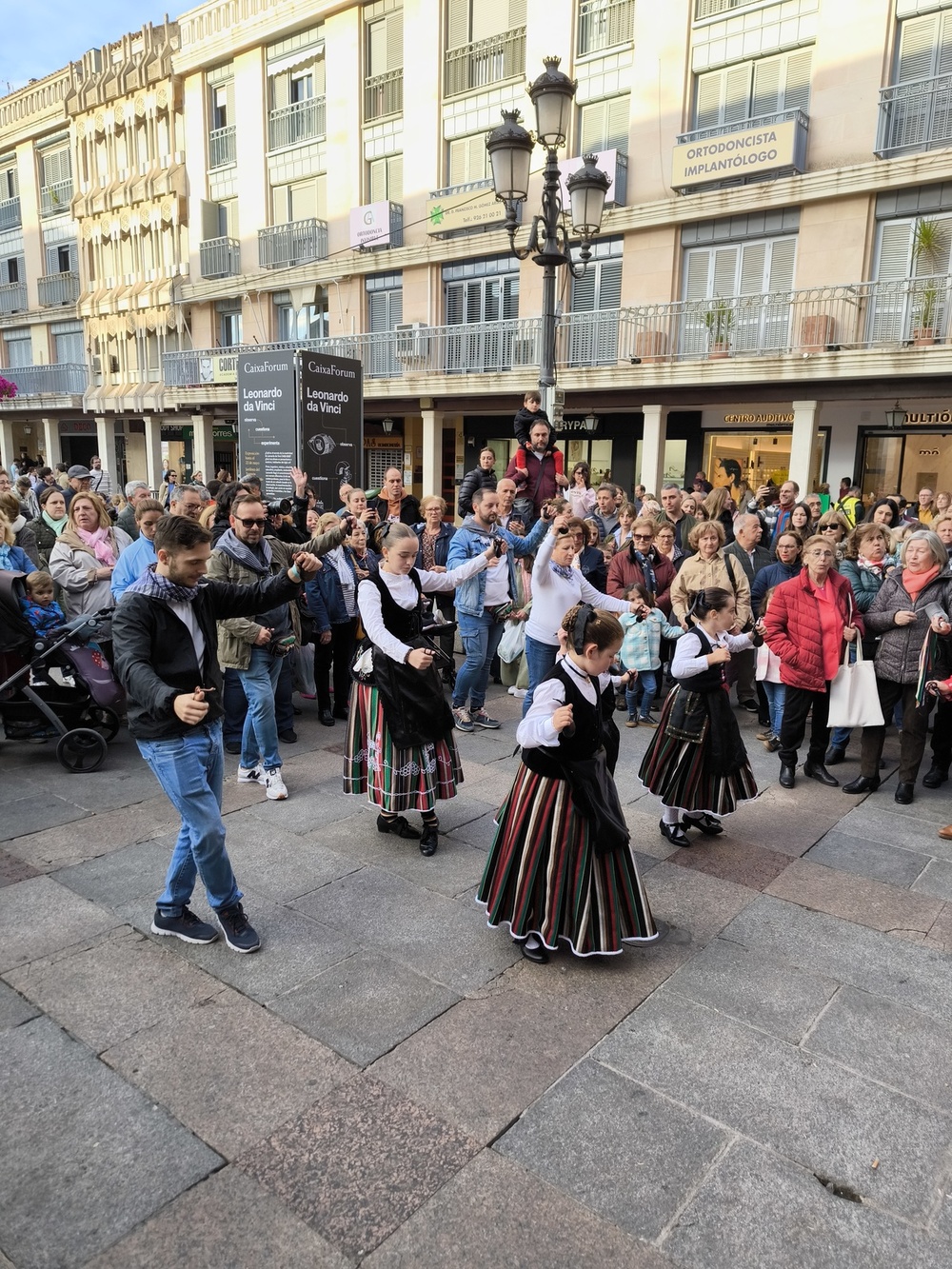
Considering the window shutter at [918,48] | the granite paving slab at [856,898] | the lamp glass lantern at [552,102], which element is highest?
the window shutter at [918,48]

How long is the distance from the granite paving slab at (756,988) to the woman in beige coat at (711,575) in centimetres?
359

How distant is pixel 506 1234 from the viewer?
8.13 ft

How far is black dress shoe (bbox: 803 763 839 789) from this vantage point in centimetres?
640

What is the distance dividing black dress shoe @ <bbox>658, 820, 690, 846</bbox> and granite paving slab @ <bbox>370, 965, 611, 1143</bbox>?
75.3 inches

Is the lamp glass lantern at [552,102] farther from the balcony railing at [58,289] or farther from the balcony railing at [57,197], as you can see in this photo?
the balcony railing at [57,197]

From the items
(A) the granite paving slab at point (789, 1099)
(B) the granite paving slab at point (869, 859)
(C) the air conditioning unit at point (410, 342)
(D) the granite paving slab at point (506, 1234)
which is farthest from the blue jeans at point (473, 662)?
(C) the air conditioning unit at point (410, 342)

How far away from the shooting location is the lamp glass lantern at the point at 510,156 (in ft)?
30.2

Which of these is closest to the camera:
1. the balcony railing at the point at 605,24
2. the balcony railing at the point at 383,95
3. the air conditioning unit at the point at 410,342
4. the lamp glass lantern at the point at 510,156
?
the lamp glass lantern at the point at 510,156

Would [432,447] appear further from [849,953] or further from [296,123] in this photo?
[849,953]

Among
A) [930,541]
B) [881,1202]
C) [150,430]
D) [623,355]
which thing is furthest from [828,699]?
[150,430]

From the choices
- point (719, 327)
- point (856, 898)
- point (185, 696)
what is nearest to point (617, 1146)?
point (185, 696)

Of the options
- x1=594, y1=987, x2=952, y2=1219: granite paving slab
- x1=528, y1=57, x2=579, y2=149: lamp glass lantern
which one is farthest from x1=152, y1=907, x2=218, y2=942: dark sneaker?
x1=528, y1=57, x2=579, y2=149: lamp glass lantern

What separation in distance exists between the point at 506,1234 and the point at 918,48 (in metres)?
20.1

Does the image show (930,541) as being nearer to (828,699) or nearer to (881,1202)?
(828,699)
